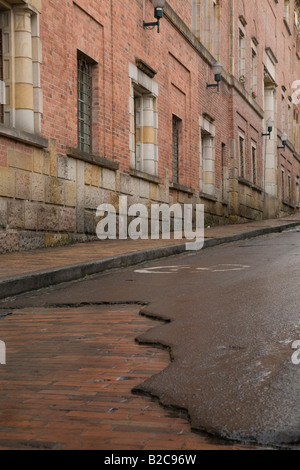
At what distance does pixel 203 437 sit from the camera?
2506 mm

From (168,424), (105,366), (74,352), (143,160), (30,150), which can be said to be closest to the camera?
(168,424)

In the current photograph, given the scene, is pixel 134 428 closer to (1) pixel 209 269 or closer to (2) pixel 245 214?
(1) pixel 209 269

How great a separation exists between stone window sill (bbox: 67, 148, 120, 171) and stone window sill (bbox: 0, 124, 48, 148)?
994mm

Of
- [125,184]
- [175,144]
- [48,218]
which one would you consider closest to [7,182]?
[48,218]

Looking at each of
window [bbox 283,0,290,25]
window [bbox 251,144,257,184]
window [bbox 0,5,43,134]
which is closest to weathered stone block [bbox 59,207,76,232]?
window [bbox 0,5,43,134]

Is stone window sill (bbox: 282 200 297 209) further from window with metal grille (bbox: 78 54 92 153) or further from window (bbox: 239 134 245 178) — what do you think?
window with metal grille (bbox: 78 54 92 153)

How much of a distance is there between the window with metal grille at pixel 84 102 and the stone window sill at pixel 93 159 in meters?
0.45

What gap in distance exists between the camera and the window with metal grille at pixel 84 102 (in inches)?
503

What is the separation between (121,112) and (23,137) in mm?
4516

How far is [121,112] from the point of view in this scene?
14.1 m

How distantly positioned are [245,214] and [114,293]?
19647 millimetres

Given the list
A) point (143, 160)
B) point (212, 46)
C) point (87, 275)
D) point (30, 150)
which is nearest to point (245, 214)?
point (212, 46)

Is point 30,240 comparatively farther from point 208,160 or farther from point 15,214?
point 208,160

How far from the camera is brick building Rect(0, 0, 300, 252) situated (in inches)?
404
